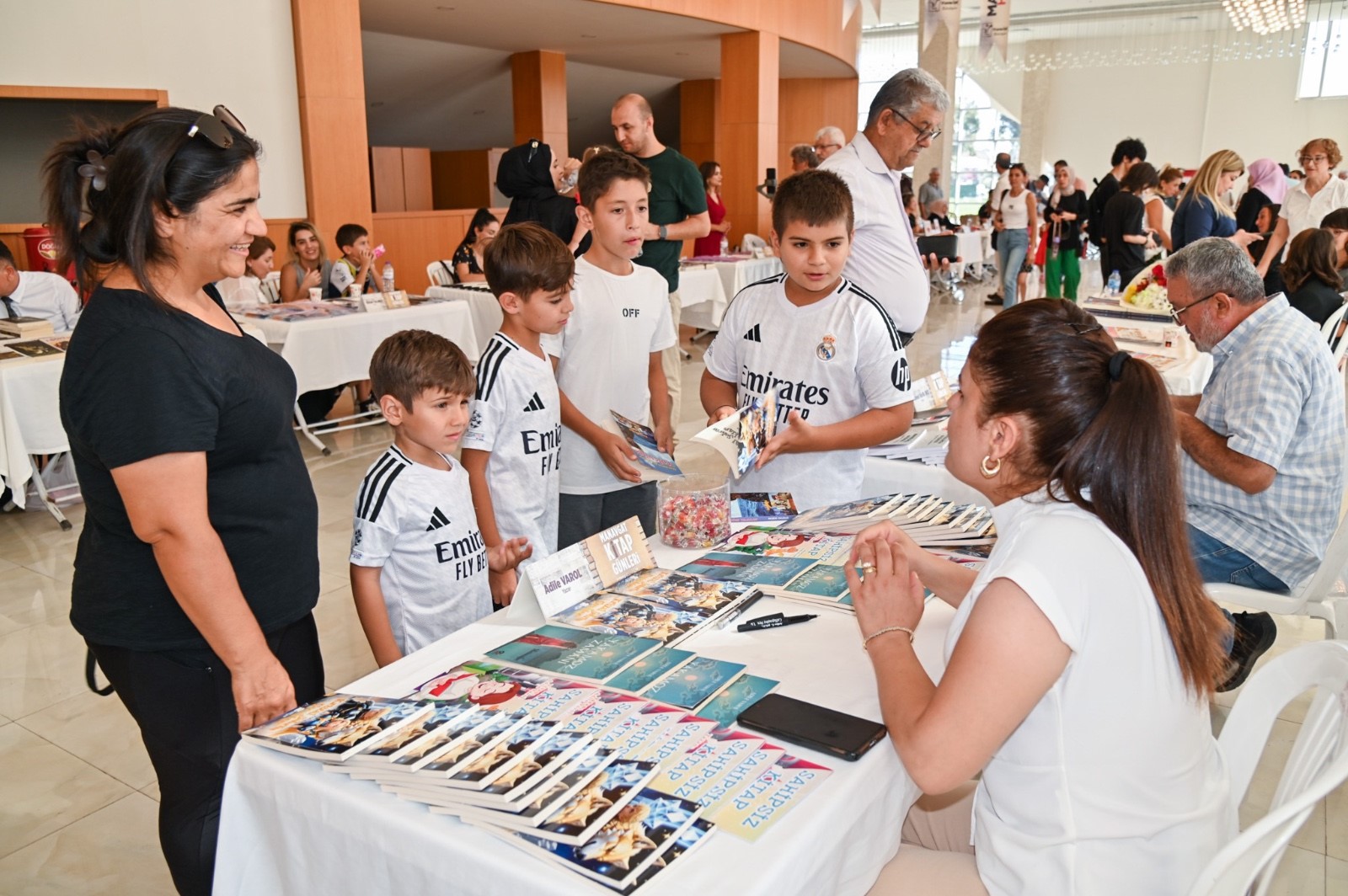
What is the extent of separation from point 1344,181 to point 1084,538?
23.6ft

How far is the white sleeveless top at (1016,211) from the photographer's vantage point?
353 inches

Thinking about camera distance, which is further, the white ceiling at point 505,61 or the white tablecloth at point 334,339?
the white ceiling at point 505,61

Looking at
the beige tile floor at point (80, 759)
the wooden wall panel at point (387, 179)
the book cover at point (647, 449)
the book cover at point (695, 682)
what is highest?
the wooden wall panel at point (387, 179)

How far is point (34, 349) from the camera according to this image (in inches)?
168

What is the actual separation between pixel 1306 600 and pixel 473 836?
2.23 meters

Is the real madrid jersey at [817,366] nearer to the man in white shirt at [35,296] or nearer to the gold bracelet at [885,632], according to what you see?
the gold bracelet at [885,632]

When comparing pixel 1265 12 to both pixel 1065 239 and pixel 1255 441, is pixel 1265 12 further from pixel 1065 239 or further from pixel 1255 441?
pixel 1255 441

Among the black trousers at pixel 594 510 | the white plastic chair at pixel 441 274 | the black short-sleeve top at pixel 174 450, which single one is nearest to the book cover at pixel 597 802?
the black short-sleeve top at pixel 174 450

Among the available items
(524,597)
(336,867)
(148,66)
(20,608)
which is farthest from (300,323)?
(336,867)

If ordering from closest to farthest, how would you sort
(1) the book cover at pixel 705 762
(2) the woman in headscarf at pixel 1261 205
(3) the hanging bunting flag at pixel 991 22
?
(1) the book cover at pixel 705 762
(3) the hanging bunting flag at pixel 991 22
(2) the woman in headscarf at pixel 1261 205

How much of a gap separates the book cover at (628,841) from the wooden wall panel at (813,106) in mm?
15773

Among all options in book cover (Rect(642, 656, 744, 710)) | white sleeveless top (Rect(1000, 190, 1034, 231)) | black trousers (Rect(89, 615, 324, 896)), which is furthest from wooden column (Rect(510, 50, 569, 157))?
book cover (Rect(642, 656, 744, 710))

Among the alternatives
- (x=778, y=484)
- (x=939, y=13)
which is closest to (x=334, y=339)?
(x=778, y=484)

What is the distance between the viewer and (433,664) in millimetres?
1411
